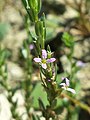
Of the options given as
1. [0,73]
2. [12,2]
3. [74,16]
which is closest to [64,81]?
[0,73]

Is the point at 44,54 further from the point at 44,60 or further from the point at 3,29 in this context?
the point at 3,29

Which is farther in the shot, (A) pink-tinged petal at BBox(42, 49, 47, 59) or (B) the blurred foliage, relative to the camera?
(B) the blurred foliage

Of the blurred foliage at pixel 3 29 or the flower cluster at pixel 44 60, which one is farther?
the blurred foliage at pixel 3 29

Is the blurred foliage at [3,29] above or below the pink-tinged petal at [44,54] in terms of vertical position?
below

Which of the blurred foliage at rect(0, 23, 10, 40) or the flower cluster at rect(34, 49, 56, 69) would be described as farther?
the blurred foliage at rect(0, 23, 10, 40)

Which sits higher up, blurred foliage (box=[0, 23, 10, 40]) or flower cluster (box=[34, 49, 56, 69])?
flower cluster (box=[34, 49, 56, 69])

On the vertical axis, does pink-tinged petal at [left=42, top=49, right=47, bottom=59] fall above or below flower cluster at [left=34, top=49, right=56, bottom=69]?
above

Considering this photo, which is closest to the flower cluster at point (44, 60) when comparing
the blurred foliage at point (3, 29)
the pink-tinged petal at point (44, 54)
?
the pink-tinged petal at point (44, 54)

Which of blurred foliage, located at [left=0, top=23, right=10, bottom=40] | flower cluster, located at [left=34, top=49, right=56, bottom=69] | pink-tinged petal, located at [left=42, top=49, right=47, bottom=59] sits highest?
pink-tinged petal, located at [left=42, top=49, right=47, bottom=59]

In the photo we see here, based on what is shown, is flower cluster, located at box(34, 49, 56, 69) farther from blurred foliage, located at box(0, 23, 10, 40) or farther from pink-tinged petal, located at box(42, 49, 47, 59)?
blurred foliage, located at box(0, 23, 10, 40)

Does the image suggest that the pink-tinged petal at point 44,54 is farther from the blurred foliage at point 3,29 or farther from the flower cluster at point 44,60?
the blurred foliage at point 3,29

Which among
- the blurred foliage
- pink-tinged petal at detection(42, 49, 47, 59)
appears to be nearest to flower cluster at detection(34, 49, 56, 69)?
pink-tinged petal at detection(42, 49, 47, 59)

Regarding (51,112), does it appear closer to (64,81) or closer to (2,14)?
(64,81)

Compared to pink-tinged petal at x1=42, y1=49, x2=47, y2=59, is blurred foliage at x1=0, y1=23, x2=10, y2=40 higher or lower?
lower
